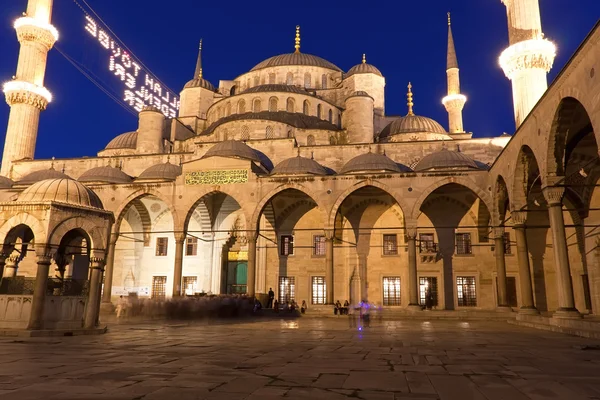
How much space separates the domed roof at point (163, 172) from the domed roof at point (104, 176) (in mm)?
1120

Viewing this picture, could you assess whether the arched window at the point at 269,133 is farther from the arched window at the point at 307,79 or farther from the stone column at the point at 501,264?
the stone column at the point at 501,264

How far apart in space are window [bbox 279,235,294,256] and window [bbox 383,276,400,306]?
4.69 m

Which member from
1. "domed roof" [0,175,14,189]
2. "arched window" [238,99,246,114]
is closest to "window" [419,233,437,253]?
"arched window" [238,99,246,114]

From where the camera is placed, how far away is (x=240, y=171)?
2023 centimetres

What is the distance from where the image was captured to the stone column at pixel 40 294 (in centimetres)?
802

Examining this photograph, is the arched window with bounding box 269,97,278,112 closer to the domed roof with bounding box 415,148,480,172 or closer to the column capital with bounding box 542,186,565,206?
the domed roof with bounding box 415,148,480,172

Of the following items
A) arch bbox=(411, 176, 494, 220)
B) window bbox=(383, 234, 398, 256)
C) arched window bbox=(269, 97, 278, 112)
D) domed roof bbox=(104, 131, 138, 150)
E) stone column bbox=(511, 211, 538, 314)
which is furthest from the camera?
domed roof bbox=(104, 131, 138, 150)

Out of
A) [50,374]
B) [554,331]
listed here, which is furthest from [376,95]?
[50,374]

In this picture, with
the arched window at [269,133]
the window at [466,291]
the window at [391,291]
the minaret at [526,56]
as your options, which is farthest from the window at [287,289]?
the minaret at [526,56]

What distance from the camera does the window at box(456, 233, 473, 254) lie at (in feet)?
69.9

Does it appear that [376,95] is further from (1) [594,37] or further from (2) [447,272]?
(1) [594,37]

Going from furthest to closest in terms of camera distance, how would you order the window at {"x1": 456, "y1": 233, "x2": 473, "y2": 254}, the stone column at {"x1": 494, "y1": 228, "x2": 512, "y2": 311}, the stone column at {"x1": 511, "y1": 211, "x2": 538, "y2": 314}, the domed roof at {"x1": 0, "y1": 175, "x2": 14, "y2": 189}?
1. the domed roof at {"x1": 0, "y1": 175, "x2": 14, "y2": 189}
2. the window at {"x1": 456, "y1": 233, "x2": 473, "y2": 254}
3. the stone column at {"x1": 494, "y1": 228, "x2": 512, "y2": 311}
4. the stone column at {"x1": 511, "y1": 211, "x2": 538, "y2": 314}

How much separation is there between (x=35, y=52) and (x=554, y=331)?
28.9 m

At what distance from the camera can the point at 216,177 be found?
67.2 ft
